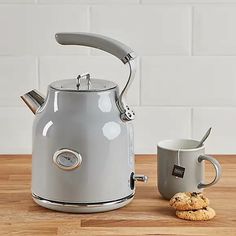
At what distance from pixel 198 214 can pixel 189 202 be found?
0.03 metres

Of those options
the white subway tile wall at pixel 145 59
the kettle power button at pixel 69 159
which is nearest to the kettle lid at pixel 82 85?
the kettle power button at pixel 69 159

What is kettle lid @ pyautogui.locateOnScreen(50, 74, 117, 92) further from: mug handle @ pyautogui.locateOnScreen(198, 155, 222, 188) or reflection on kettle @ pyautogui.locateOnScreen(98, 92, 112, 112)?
mug handle @ pyautogui.locateOnScreen(198, 155, 222, 188)

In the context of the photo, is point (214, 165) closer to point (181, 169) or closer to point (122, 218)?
point (181, 169)

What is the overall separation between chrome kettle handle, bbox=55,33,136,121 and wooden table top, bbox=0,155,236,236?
0.18 metres

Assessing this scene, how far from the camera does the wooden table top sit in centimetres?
130

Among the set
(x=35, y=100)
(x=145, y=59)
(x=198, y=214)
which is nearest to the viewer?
(x=198, y=214)

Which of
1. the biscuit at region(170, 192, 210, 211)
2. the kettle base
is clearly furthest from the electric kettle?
the biscuit at region(170, 192, 210, 211)

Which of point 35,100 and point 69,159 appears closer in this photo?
point 69,159

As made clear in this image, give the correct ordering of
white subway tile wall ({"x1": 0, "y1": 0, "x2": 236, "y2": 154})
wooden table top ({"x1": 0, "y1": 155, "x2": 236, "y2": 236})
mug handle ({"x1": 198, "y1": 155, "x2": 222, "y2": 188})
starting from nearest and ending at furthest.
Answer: wooden table top ({"x1": 0, "y1": 155, "x2": 236, "y2": 236})
mug handle ({"x1": 198, "y1": 155, "x2": 222, "y2": 188})
white subway tile wall ({"x1": 0, "y1": 0, "x2": 236, "y2": 154})

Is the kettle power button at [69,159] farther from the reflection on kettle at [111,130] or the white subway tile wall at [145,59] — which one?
the white subway tile wall at [145,59]

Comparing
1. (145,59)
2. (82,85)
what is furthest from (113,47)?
(145,59)

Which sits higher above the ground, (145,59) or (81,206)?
(145,59)

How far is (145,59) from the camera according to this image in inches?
70.2

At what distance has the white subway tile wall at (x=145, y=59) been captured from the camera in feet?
5.78
